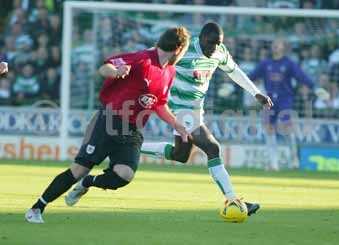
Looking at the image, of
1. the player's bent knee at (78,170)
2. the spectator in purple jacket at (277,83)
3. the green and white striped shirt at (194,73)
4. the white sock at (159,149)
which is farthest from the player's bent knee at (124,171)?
the spectator in purple jacket at (277,83)

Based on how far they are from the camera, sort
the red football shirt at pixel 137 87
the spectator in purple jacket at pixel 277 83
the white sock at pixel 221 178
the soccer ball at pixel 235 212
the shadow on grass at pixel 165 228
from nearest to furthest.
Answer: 1. the shadow on grass at pixel 165 228
2. the red football shirt at pixel 137 87
3. the soccer ball at pixel 235 212
4. the white sock at pixel 221 178
5. the spectator in purple jacket at pixel 277 83

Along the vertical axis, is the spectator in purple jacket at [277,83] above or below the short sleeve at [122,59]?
below

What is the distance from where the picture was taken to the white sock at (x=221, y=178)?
11859 mm

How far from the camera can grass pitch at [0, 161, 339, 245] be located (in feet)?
32.5

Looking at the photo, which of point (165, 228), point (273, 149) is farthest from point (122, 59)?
point (273, 149)

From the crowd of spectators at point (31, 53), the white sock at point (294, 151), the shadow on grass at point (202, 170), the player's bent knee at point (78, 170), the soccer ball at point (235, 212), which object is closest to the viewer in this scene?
the player's bent knee at point (78, 170)

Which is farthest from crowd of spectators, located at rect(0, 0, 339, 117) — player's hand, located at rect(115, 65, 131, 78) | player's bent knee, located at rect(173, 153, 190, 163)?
player's hand, located at rect(115, 65, 131, 78)

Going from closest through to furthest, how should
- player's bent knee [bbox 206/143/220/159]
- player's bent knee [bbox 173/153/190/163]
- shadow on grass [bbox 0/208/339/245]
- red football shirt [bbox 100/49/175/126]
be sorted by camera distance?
shadow on grass [bbox 0/208/339/245], red football shirt [bbox 100/49/175/126], player's bent knee [bbox 206/143/220/159], player's bent knee [bbox 173/153/190/163]

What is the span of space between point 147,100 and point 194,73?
1.78 m

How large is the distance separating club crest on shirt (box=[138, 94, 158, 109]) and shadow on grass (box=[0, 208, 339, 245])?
1.21m

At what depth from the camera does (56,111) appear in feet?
74.0

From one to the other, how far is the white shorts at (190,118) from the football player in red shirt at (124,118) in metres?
1.32

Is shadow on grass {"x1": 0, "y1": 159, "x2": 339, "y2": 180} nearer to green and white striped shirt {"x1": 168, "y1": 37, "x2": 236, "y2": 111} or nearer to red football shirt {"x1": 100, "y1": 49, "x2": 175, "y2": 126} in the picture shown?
green and white striped shirt {"x1": 168, "y1": 37, "x2": 236, "y2": 111}

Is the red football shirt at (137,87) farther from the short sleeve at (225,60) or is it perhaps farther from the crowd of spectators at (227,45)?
the crowd of spectators at (227,45)
